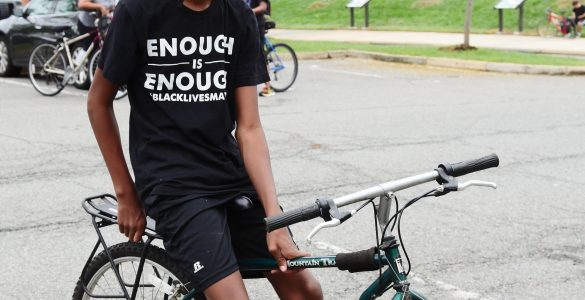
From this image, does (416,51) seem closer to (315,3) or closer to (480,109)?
(480,109)

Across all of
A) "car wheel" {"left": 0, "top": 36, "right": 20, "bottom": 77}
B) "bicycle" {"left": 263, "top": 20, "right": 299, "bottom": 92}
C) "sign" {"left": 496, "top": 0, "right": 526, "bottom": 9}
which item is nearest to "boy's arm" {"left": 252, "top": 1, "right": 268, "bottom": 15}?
"bicycle" {"left": 263, "top": 20, "right": 299, "bottom": 92}

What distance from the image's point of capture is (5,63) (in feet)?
51.7

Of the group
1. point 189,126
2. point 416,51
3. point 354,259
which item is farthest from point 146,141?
point 416,51

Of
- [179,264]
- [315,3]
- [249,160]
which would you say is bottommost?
[315,3]

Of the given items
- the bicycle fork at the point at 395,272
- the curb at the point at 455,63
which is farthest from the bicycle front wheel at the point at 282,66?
the bicycle fork at the point at 395,272

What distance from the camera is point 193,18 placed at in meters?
3.00

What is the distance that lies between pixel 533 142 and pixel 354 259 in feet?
22.0

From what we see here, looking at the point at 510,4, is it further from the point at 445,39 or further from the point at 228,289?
the point at 228,289

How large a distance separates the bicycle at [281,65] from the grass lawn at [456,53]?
507 centimetres

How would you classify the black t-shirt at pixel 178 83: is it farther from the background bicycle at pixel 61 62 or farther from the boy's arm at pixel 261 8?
the background bicycle at pixel 61 62

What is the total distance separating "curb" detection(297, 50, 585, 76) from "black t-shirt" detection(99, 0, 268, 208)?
45.8ft

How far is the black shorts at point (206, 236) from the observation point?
113 inches

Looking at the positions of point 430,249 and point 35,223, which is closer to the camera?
point 430,249

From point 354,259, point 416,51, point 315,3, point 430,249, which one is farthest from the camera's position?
point 315,3
